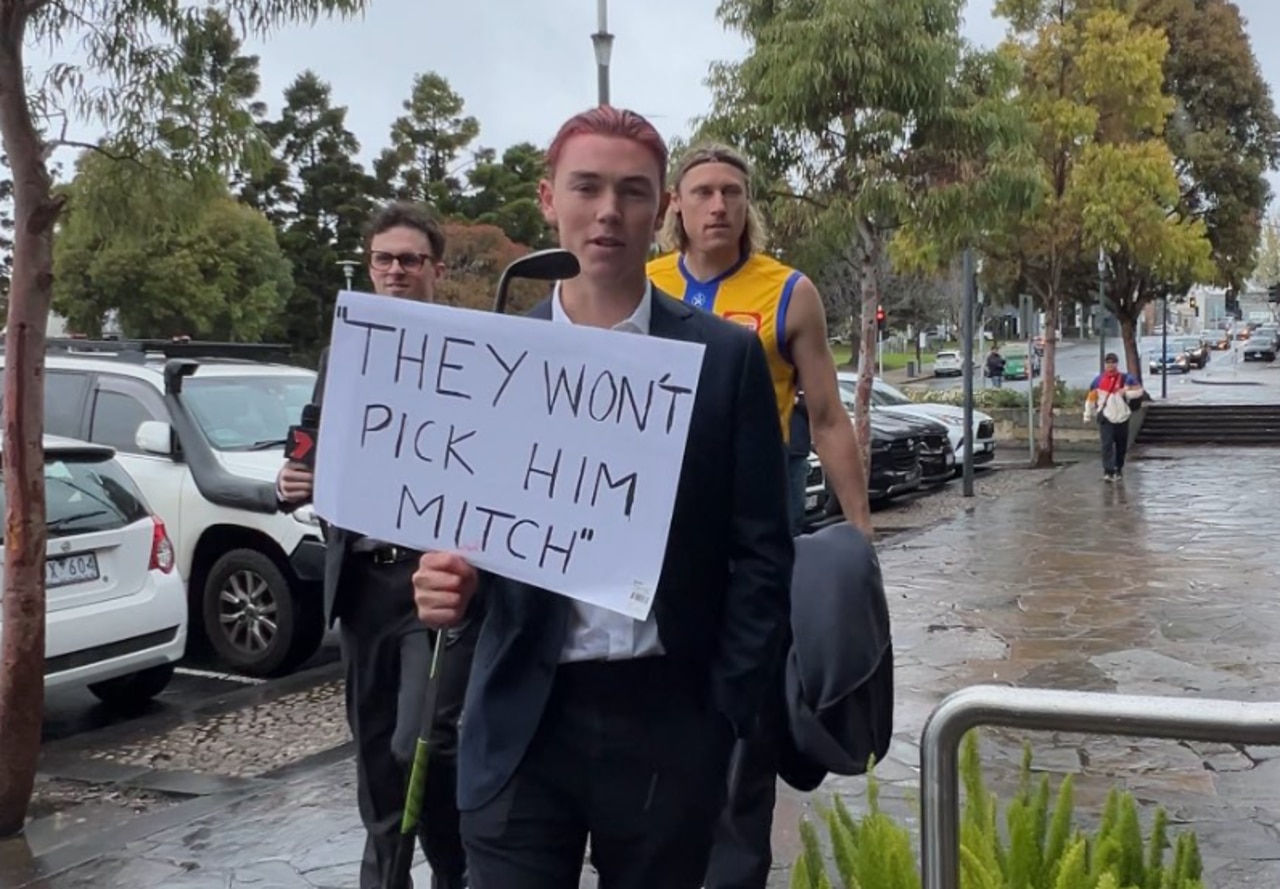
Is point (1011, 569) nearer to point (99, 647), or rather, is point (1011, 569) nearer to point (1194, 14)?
point (99, 647)

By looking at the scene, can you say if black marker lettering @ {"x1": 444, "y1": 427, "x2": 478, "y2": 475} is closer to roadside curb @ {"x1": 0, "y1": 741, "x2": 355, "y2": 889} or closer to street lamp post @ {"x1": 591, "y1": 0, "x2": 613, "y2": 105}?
roadside curb @ {"x1": 0, "y1": 741, "x2": 355, "y2": 889}

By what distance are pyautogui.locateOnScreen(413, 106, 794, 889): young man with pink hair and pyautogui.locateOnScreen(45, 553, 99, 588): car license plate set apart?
5009 mm

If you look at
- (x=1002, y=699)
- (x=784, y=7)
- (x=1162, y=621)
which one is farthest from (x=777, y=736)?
(x=784, y=7)

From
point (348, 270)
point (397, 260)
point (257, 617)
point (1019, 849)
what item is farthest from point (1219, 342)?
point (1019, 849)

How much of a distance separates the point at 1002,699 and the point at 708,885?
1.58 metres

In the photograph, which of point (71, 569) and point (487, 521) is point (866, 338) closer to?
point (71, 569)

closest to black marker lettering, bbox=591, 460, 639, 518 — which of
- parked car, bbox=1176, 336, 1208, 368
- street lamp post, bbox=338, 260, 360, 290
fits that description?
street lamp post, bbox=338, 260, 360, 290

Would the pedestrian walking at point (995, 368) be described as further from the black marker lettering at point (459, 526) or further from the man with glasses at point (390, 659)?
the black marker lettering at point (459, 526)

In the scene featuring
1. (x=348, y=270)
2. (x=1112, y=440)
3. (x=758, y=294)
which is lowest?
(x=1112, y=440)

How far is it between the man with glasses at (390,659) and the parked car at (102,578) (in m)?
3.26

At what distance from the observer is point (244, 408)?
922 cm

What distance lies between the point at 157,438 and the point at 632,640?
22.7 feet

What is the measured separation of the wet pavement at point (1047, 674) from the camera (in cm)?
495

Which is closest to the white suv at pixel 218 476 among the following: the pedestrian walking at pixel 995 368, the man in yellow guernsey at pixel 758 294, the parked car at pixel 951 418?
the man in yellow guernsey at pixel 758 294
